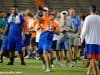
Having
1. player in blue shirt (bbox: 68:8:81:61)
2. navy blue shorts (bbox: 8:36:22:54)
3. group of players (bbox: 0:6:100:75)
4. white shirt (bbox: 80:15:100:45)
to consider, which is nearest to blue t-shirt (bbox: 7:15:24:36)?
group of players (bbox: 0:6:100:75)

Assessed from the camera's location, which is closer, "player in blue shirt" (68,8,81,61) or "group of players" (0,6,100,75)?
"group of players" (0,6,100,75)

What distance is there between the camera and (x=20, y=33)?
2223cm

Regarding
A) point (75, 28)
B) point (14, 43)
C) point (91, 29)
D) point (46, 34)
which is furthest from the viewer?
point (75, 28)

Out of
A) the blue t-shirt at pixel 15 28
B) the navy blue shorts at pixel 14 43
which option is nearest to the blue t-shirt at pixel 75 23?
the blue t-shirt at pixel 15 28

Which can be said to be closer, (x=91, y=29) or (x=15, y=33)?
(x=91, y=29)

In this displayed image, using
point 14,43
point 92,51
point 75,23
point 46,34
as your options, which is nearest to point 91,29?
point 92,51

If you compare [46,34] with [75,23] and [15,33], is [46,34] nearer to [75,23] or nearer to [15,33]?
[15,33]

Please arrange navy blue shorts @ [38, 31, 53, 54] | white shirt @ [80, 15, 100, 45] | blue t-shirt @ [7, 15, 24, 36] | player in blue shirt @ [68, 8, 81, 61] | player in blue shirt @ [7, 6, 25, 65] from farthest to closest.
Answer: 1. player in blue shirt @ [68, 8, 81, 61]
2. blue t-shirt @ [7, 15, 24, 36]
3. player in blue shirt @ [7, 6, 25, 65]
4. navy blue shorts @ [38, 31, 53, 54]
5. white shirt @ [80, 15, 100, 45]

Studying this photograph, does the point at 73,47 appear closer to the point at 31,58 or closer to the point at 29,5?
the point at 31,58

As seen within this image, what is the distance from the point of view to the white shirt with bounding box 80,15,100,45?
16.4 metres

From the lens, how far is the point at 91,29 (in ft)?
54.1

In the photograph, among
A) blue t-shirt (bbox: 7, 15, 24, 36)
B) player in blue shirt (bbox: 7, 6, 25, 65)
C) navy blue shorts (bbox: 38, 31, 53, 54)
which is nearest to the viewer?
navy blue shorts (bbox: 38, 31, 53, 54)

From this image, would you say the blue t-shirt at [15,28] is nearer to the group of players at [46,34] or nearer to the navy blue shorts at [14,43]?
the group of players at [46,34]

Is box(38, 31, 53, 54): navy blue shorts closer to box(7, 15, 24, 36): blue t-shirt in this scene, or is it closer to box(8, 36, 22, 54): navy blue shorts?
box(8, 36, 22, 54): navy blue shorts
